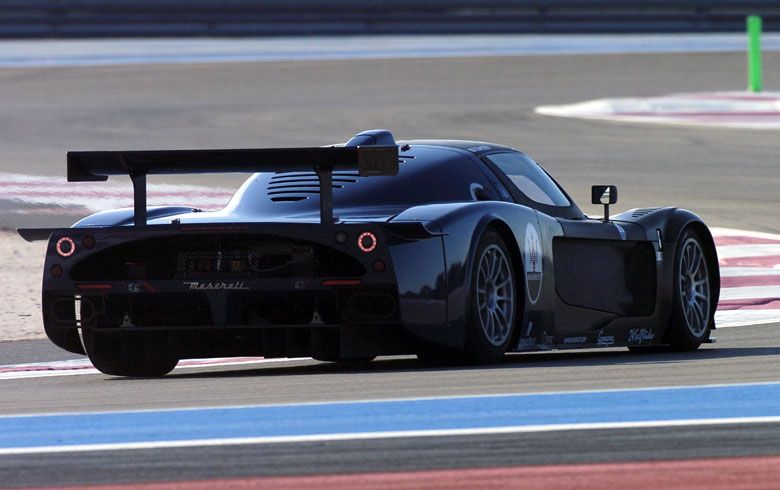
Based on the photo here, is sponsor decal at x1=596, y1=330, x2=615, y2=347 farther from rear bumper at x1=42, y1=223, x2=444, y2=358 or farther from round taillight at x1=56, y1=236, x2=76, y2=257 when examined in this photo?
round taillight at x1=56, y1=236, x2=76, y2=257

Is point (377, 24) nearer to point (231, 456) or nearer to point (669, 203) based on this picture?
point (669, 203)

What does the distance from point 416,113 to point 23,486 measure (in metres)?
20.1

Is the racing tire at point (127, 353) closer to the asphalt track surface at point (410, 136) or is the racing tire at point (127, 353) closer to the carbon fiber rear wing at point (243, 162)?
the asphalt track surface at point (410, 136)

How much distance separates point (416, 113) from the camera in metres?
24.3

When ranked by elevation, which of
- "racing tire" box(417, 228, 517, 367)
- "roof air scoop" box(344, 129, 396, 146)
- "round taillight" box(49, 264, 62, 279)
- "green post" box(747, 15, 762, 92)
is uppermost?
"green post" box(747, 15, 762, 92)

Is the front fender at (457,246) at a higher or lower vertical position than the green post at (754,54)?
lower

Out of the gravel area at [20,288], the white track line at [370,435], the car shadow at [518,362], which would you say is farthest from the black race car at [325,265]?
the gravel area at [20,288]

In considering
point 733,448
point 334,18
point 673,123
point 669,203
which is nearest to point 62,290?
point 733,448

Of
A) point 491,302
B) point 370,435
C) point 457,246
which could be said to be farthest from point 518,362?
point 370,435

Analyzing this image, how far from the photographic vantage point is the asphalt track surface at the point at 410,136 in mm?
4750

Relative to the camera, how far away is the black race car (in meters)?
6.88

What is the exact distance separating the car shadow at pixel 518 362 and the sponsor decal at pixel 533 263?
1.04 ft

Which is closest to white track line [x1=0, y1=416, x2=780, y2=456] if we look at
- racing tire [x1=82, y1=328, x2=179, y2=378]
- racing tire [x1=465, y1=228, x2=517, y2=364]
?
racing tire [x1=465, y1=228, x2=517, y2=364]

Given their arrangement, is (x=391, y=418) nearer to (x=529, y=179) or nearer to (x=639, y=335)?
(x=529, y=179)
